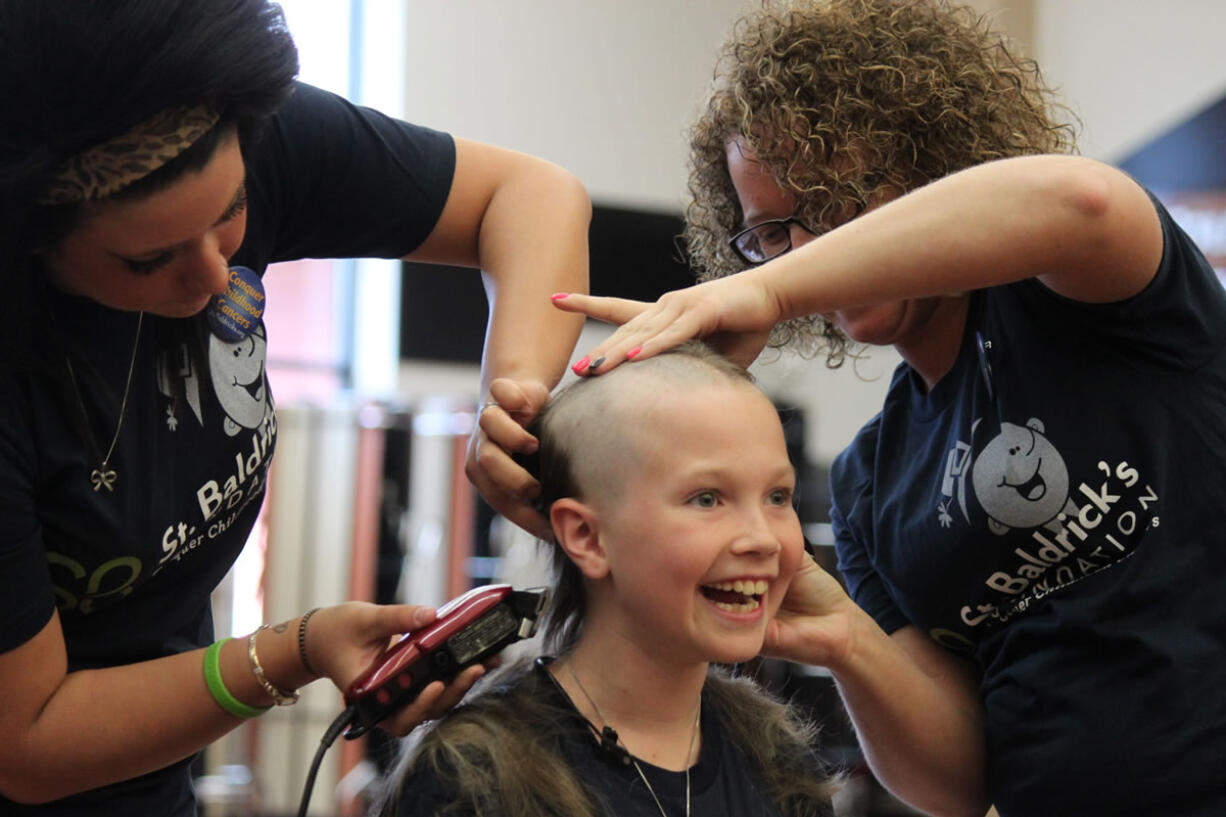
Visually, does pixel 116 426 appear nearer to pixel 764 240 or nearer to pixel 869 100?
pixel 764 240

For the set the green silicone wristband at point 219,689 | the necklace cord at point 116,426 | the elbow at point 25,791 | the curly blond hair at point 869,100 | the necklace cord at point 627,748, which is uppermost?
the curly blond hair at point 869,100

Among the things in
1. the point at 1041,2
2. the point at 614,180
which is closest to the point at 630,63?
the point at 614,180

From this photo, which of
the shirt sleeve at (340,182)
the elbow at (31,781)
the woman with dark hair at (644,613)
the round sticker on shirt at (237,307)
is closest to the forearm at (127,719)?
the elbow at (31,781)

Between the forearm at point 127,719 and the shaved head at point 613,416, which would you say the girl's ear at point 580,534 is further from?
the forearm at point 127,719

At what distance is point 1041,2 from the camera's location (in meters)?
5.65

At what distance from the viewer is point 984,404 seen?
1.24 metres

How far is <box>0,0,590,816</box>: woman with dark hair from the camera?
37.2 inches

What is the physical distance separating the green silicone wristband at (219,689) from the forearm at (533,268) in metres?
0.39

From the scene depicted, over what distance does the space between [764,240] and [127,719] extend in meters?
0.83

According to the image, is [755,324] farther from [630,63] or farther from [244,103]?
[630,63]

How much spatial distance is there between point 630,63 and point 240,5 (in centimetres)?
495

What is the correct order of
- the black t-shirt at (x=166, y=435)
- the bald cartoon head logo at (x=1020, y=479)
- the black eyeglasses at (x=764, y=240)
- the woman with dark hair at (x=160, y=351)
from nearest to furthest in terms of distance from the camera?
1. the woman with dark hair at (x=160, y=351)
2. the black t-shirt at (x=166, y=435)
3. the bald cartoon head logo at (x=1020, y=479)
4. the black eyeglasses at (x=764, y=240)

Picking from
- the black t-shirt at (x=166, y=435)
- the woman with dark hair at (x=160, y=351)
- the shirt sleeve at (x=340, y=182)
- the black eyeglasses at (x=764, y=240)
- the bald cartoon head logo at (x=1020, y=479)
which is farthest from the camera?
the black eyeglasses at (x=764, y=240)

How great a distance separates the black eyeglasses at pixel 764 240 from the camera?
1383mm
